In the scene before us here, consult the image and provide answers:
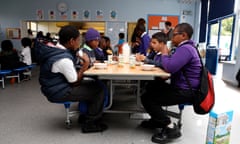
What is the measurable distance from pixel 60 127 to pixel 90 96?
0.62 meters

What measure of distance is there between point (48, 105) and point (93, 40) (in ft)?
4.50

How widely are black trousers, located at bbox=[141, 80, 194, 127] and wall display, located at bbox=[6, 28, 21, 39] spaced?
23.0 feet

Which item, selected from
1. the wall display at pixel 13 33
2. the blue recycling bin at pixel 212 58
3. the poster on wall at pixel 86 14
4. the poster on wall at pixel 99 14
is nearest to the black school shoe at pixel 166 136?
the blue recycling bin at pixel 212 58

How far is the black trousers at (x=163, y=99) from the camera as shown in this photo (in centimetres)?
164

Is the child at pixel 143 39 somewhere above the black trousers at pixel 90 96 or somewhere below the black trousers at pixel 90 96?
above

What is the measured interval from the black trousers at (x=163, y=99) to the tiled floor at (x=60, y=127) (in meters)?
0.25

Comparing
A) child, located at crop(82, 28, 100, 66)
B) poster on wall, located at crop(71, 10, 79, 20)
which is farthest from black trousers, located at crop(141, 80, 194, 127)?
poster on wall, located at crop(71, 10, 79, 20)

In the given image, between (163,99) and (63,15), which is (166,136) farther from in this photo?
(63,15)

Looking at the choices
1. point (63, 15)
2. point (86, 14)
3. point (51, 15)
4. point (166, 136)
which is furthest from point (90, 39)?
point (51, 15)

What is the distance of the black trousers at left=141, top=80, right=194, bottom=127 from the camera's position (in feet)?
5.39

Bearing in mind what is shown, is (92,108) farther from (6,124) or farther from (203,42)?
(203,42)

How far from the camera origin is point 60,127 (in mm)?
2066

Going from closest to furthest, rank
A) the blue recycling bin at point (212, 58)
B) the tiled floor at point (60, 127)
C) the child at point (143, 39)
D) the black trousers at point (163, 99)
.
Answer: the black trousers at point (163, 99) < the tiled floor at point (60, 127) < the child at point (143, 39) < the blue recycling bin at point (212, 58)

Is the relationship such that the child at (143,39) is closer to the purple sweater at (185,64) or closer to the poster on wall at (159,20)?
the purple sweater at (185,64)
